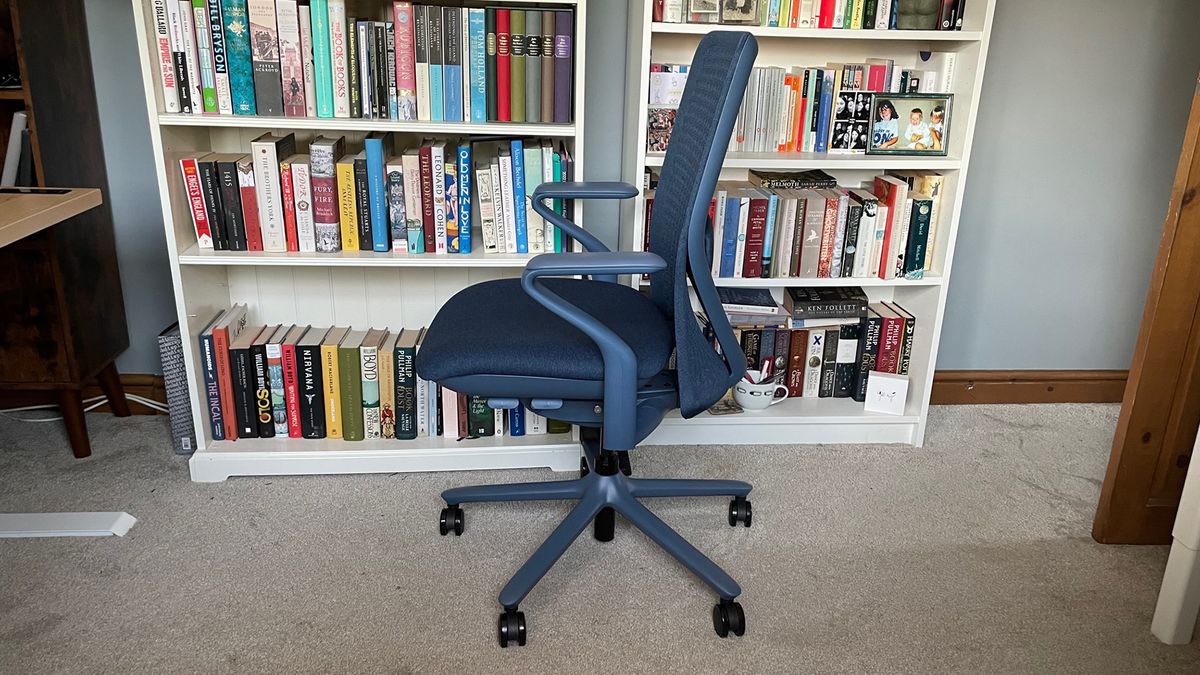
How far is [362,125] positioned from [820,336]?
1.33 metres

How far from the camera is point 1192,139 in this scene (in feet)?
5.75

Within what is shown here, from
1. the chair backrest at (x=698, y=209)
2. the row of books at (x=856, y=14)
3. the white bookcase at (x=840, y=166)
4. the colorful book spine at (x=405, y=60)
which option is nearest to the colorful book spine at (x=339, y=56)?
the colorful book spine at (x=405, y=60)

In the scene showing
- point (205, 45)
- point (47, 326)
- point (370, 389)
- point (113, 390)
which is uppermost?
point (205, 45)

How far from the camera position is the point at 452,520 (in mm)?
2029

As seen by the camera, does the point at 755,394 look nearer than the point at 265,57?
No

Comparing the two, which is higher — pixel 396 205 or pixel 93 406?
pixel 396 205

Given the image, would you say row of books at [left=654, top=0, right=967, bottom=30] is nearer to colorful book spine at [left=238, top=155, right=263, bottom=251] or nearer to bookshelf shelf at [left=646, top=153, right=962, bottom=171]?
bookshelf shelf at [left=646, top=153, right=962, bottom=171]

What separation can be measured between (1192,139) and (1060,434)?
1119 millimetres

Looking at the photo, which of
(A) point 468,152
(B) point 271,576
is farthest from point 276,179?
(B) point 271,576

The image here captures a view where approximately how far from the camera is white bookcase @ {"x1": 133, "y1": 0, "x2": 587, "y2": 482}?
2.04 m

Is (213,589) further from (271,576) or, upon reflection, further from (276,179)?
(276,179)

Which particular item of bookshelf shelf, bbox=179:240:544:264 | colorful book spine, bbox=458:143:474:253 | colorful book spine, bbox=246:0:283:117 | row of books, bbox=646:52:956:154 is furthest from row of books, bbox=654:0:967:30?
colorful book spine, bbox=246:0:283:117

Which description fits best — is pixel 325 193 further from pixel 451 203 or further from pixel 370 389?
pixel 370 389

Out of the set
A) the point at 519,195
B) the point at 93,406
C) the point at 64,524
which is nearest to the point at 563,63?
the point at 519,195
